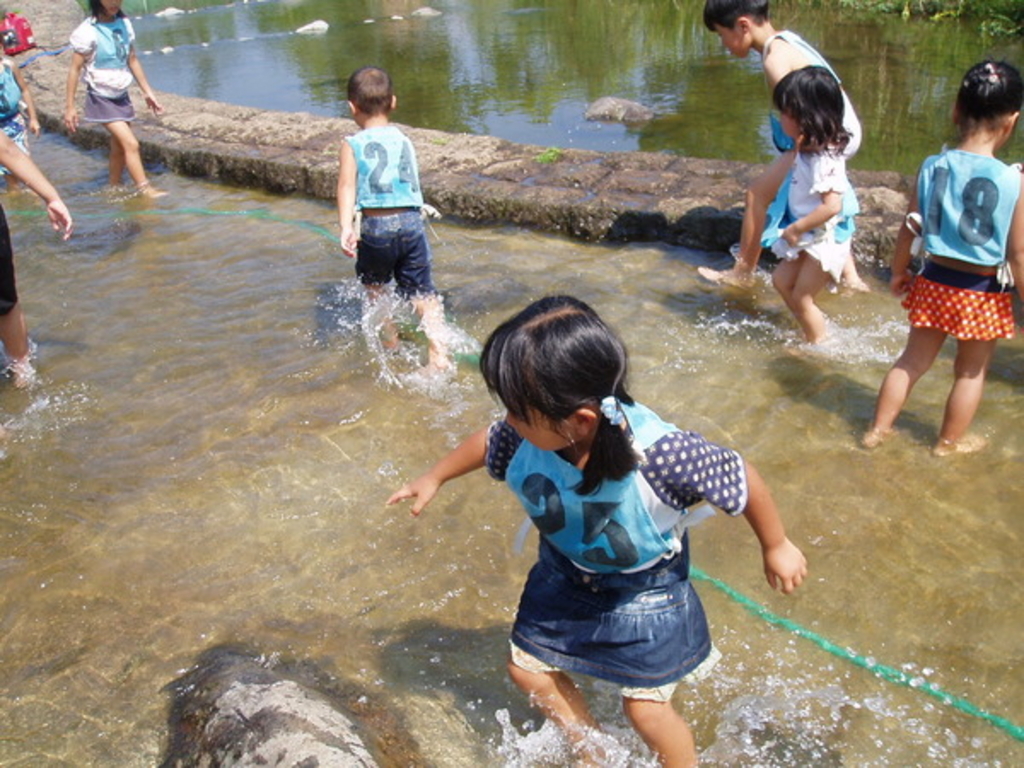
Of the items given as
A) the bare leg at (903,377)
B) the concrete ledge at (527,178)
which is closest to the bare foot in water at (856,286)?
the concrete ledge at (527,178)

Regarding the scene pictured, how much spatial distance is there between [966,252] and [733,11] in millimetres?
A: 1971

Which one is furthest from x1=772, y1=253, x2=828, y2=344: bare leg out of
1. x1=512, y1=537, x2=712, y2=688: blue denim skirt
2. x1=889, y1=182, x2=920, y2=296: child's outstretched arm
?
x1=512, y1=537, x2=712, y2=688: blue denim skirt

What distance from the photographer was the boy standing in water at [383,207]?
4.29 m

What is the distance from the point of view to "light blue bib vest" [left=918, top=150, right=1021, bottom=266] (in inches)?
123

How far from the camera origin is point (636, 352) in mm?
4453

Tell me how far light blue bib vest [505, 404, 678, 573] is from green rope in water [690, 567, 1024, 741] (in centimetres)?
93

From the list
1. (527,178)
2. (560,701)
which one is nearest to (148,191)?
(527,178)

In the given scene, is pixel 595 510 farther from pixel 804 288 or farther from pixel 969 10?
pixel 969 10

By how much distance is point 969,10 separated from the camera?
1280 cm

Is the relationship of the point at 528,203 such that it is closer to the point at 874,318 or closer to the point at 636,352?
the point at 636,352

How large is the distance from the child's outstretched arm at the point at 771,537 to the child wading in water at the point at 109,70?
6527mm

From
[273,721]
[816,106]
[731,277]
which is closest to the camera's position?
[273,721]

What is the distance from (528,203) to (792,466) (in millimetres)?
2982

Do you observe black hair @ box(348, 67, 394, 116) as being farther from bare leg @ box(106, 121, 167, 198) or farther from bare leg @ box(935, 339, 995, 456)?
bare leg @ box(106, 121, 167, 198)
